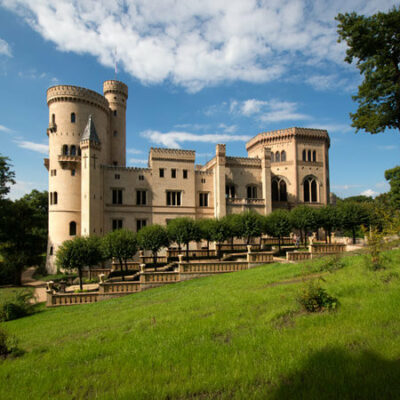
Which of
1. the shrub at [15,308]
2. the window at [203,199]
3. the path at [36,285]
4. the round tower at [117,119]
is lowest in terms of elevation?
the path at [36,285]

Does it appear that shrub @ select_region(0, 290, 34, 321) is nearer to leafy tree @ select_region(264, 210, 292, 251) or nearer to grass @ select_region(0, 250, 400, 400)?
grass @ select_region(0, 250, 400, 400)

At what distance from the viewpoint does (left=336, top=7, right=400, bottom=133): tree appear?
18875 mm

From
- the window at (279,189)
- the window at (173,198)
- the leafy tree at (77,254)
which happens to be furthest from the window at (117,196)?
the window at (279,189)

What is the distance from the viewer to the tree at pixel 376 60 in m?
18.9

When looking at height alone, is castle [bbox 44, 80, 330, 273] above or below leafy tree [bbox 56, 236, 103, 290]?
above

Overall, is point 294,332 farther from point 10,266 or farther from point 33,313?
point 10,266

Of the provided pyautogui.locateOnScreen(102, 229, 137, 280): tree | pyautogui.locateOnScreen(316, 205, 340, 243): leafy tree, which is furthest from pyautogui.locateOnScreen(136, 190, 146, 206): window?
pyautogui.locateOnScreen(316, 205, 340, 243): leafy tree

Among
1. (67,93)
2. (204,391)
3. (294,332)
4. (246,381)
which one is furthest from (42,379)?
(67,93)

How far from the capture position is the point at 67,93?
110 ft

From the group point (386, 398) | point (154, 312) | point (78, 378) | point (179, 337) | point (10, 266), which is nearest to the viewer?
point (386, 398)

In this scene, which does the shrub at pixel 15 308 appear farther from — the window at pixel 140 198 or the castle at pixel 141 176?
the window at pixel 140 198

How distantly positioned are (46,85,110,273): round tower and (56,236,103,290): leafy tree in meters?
10.2

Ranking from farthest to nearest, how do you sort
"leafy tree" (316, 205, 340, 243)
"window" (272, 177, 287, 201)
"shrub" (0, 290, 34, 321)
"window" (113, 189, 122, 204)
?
1. "window" (272, 177, 287, 201)
2. "window" (113, 189, 122, 204)
3. "leafy tree" (316, 205, 340, 243)
4. "shrub" (0, 290, 34, 321)

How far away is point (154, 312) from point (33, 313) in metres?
10.3
